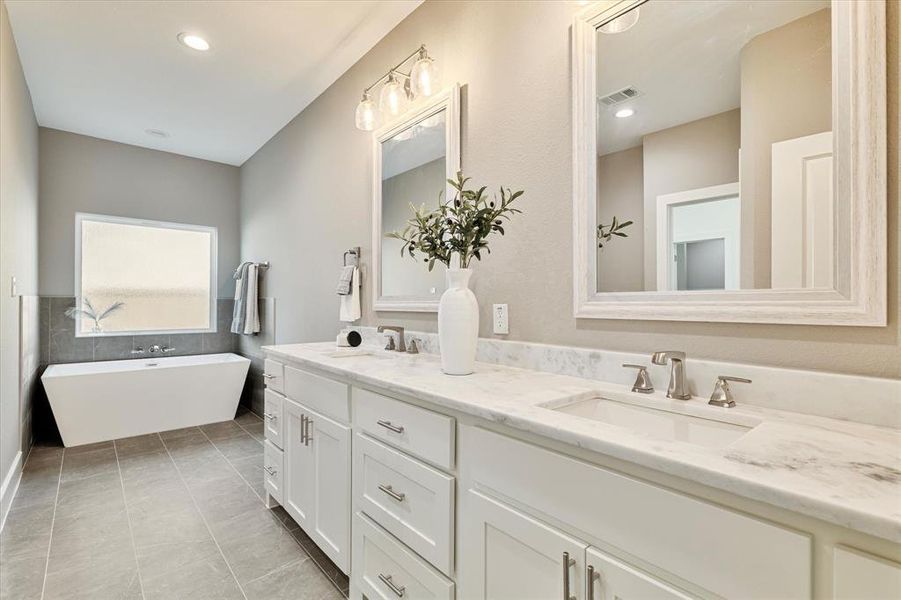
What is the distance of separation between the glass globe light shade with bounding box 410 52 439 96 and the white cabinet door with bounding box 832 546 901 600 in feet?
6.61

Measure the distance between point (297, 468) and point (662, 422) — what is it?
5.16 feet

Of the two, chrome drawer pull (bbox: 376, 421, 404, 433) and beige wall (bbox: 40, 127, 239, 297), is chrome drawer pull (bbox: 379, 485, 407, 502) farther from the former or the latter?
beige wall (bbox: 40, 127, 239, 297)

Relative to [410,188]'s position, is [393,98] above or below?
above

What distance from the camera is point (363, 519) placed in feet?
4.76

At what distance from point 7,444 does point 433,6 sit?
3.30 meters

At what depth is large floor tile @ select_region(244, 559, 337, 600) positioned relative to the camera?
1.65 meters

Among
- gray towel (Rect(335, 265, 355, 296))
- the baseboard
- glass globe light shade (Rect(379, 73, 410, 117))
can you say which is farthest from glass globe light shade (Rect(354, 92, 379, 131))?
the baseboard

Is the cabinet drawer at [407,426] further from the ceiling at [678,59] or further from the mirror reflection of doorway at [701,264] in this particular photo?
the ceiling at [678,59]

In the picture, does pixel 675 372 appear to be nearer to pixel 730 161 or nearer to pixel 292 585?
pixel 730 161

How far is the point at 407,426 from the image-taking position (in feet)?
4.11

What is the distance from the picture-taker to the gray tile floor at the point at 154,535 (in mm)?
1694

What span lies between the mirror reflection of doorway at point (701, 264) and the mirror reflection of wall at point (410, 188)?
1069 millimetres

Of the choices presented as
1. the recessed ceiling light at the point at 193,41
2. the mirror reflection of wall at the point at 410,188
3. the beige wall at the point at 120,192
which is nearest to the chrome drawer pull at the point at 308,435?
the mirror reflection of wall at the point at 410,188

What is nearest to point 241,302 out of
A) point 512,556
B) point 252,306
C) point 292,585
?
point 252,306
